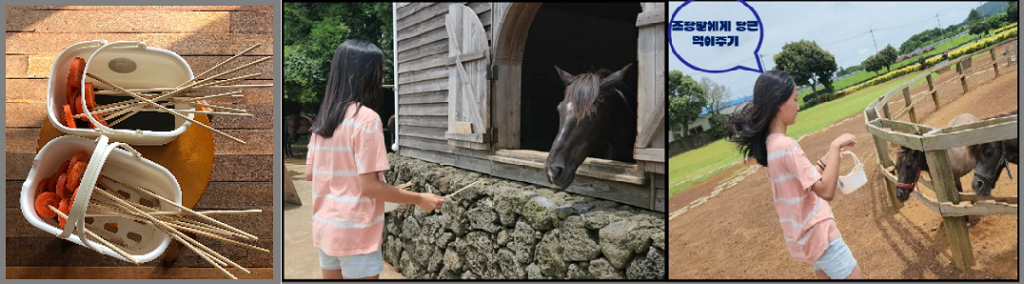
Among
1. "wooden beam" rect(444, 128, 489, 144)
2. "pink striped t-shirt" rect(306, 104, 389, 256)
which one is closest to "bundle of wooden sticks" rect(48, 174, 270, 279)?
"pink striped t-shirt" rect(306, 104, 389, 256)

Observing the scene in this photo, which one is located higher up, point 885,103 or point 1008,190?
point 885,103

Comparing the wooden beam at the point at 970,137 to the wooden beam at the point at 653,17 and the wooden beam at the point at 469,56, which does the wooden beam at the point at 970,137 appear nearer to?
the wooden beam at the point at 653,17

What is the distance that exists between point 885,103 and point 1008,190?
590 mm

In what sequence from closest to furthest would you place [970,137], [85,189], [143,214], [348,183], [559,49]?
[85,189] → [143,214] → [970,137] → [348,183] → [559,49]

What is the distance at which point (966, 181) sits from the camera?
2.25 metres

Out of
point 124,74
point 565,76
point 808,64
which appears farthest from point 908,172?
point 124,74

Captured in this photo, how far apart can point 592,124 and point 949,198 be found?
1.44 meters

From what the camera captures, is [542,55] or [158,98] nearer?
[158,98]

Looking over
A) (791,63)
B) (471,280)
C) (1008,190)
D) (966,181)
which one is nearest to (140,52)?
(471,280)

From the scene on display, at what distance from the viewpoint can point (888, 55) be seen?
232 cm

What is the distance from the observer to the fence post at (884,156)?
7.61 ft

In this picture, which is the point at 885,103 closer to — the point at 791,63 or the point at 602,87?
the point at 791,63

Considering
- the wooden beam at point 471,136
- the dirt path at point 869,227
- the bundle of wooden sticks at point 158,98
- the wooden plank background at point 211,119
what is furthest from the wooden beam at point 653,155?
the wooden plank background at point 211,119

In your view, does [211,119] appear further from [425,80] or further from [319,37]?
[425,80]
